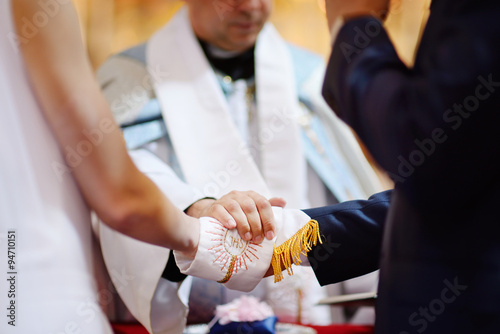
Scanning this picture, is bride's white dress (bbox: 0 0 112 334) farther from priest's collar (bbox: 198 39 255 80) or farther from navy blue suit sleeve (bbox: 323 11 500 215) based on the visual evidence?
priest's collar (bbox: 198 39 255 80)

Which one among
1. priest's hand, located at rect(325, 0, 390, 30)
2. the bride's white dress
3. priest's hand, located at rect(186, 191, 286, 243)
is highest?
priest's hand, located at rect(325, 0, 390, 30)

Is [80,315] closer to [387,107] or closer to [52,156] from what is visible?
[52,156]

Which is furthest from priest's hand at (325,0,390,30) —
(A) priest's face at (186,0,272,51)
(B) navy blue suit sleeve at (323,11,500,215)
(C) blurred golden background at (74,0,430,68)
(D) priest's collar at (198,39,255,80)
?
(C) blurred golden background at (74,0,430,68)

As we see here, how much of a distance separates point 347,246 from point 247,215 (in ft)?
0.64

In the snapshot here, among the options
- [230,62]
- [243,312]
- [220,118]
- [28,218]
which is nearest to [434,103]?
[28,218]

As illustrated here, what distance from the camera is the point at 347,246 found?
119cm

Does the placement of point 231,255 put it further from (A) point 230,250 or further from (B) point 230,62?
(B) point 230,62

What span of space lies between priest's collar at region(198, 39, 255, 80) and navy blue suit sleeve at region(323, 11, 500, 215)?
1.29 metres

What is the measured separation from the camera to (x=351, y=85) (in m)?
0.80

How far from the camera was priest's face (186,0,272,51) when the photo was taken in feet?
6.31

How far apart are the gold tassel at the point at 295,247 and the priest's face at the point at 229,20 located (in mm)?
931

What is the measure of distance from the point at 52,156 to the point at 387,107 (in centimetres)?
54

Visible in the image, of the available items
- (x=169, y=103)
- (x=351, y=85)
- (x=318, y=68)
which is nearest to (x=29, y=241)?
(x=351, y=85)

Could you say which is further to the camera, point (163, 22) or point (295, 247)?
point (163, 22)
